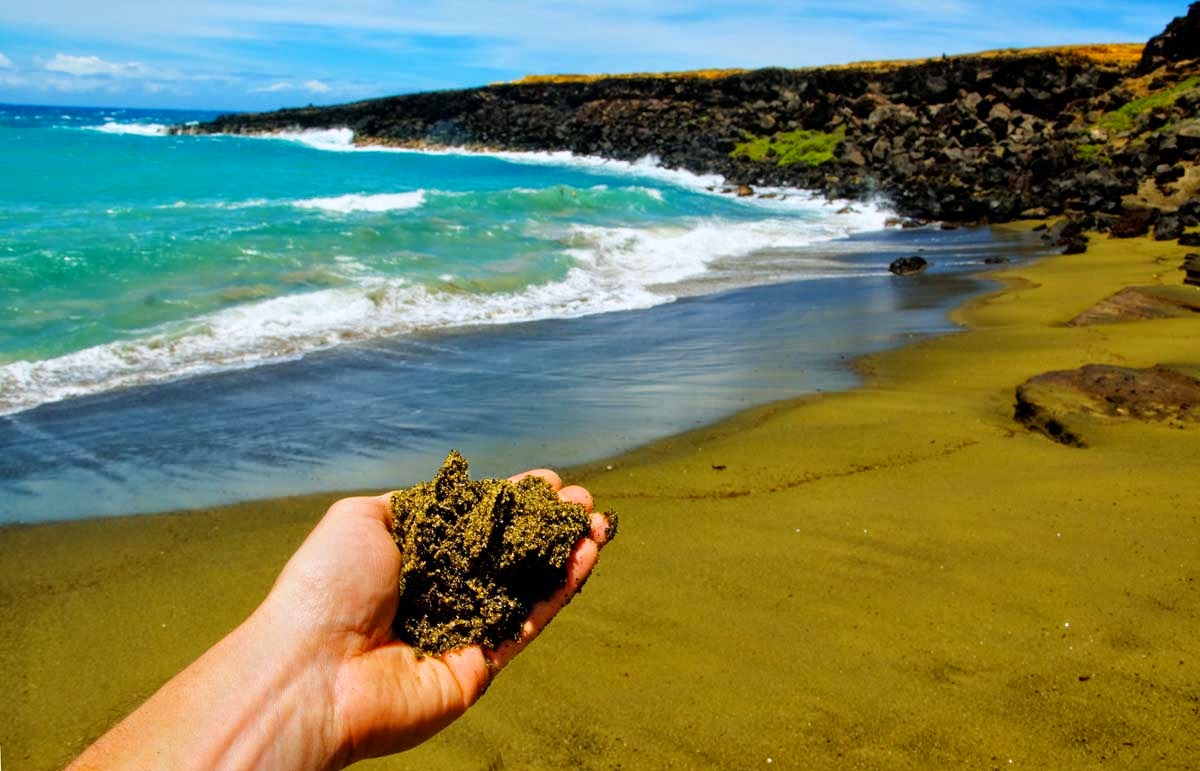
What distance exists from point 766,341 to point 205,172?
3489cm

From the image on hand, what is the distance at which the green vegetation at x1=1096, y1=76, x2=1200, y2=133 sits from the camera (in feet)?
110

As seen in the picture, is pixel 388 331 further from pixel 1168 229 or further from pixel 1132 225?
pixel 1132 225

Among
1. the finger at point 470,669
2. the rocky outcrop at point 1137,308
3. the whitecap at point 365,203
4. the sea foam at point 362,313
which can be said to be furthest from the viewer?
the whitecap at point 365,203

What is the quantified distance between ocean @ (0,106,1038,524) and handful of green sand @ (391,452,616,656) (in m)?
3.43

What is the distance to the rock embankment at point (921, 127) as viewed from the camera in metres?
25.5

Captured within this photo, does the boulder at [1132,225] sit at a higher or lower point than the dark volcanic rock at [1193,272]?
higher

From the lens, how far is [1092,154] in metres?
30.7

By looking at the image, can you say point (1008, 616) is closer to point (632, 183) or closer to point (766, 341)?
point (766, 341)

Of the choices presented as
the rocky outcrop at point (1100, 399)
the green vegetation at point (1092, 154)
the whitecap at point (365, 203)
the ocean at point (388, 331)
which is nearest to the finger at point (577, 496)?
the ocean at point (388, 331)

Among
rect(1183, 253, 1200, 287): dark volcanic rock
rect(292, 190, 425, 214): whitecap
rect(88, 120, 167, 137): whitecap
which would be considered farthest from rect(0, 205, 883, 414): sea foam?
rect(88, 120, 167, 137): whitecap

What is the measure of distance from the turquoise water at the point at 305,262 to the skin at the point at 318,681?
24.8ft

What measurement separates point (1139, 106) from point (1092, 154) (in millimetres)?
7335

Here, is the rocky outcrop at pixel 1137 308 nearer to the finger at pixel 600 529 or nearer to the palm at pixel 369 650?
the finger at pixel 600 529

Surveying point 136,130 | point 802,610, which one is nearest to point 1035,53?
point 802,610
